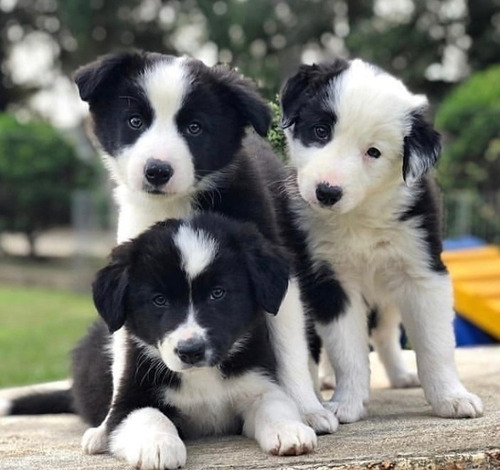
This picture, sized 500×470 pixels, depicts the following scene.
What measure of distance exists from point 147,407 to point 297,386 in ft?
2.01

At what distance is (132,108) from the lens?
373 cm

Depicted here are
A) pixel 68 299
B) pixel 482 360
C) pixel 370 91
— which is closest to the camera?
pixel 370 91

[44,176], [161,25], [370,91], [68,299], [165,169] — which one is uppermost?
[370,91]

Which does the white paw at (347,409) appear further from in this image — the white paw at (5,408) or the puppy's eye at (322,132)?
the white paw at (5,408)

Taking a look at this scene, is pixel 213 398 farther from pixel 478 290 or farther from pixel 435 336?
pixel 478 290

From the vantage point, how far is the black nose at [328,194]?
12.0ft

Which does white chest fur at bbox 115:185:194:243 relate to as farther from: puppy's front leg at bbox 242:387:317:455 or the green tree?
the green tree

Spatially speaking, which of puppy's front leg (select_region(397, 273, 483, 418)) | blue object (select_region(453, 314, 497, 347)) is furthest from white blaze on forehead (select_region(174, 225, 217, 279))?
blue object (select_region(453, 314, 497, 347))

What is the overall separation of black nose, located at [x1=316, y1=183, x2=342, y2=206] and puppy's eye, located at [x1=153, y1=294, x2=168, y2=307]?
2.40 ft

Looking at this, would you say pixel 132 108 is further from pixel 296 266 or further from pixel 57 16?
pixel 57 16

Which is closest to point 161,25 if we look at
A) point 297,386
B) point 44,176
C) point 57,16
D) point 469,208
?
point 57,16

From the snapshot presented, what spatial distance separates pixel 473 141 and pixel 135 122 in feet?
37.4

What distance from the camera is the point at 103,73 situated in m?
3.80

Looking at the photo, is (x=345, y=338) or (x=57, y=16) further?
(x=57, y=16)
